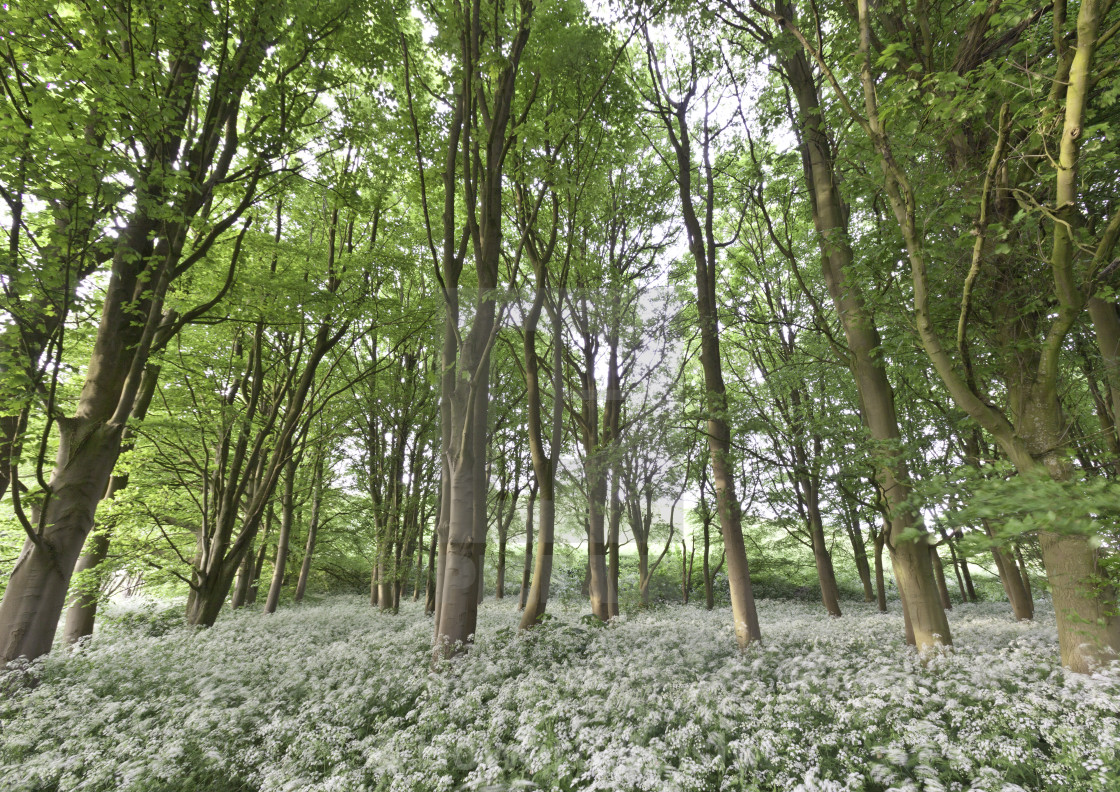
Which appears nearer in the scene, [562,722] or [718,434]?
[562,722]

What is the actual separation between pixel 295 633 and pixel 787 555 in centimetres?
2527

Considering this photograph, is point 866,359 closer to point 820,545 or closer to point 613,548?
point 613,548

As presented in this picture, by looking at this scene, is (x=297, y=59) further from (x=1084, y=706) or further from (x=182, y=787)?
(x=1084, y=706)

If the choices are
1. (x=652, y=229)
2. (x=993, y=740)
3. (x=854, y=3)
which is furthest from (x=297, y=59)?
(x=993, y=740)

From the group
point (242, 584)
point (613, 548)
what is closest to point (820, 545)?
point (613, 548)

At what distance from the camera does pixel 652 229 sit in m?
14.7

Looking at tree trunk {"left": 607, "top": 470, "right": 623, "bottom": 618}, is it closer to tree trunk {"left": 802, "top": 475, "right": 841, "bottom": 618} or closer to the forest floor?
the forest floor

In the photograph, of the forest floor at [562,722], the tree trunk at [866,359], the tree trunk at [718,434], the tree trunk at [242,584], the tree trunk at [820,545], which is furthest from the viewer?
the tree trunk at [242,584]

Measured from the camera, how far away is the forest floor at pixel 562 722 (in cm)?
373

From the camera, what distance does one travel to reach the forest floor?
3.73 meters

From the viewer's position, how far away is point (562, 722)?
4.94 metres

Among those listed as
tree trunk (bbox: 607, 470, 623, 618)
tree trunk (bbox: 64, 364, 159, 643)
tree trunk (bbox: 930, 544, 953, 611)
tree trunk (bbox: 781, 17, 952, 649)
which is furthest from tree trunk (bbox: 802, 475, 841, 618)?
tree trunk (bbox: 64, 364, 159, 643)

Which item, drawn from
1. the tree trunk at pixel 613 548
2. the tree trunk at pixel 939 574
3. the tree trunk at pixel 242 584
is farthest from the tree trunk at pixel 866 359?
the tree trunk at pixel 242 584

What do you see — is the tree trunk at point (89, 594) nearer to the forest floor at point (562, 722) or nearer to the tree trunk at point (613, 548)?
the forest floor at point (562, 722)
